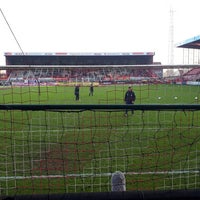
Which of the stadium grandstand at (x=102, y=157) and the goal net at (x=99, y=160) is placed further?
the goal net at (x=99, y=160)

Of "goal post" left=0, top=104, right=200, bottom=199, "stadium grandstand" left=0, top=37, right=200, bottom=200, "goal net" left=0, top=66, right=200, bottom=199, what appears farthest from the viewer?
"goal net" left=0, top=66, right=200, bottom=199

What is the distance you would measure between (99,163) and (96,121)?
Answer: 678cm

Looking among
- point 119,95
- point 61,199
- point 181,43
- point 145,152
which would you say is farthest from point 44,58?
point 61,199

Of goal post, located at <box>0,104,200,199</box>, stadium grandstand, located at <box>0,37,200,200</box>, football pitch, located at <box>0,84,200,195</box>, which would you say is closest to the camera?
stadium grandstand, located at <box>0,37,200,200</box>

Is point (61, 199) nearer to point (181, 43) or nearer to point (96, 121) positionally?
point (96, 121)

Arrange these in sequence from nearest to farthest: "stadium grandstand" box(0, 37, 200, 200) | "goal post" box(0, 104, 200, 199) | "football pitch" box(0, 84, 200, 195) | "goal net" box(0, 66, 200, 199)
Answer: "stadium grandstand" box(0, 37, 200, 200) < "goal post" box(0, 104, 200, 199) < "goal net" box(0, 66, 200, 199) < "football pitch" box(0, 84, 200, 195)

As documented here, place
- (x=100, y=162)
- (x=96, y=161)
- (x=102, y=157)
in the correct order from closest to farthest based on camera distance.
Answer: (x=100, y=162)
(x=96, y=161)
(x=102, y=157)

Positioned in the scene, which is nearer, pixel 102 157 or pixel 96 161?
pixel 96 161

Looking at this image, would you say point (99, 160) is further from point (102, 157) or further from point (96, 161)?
point (102, 157)

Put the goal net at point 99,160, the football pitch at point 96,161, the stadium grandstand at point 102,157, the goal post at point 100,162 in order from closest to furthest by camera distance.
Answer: the stadium grandstand at point 102,157 < the goal post at point 100,162 < the goal net at point 99,160 < the football pitch at point 96,161

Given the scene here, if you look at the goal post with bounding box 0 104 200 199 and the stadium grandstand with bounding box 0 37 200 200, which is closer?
the stadium grandstand with bounding box 0 37 200 200

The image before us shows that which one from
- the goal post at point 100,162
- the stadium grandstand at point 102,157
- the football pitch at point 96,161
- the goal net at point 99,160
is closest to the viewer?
the stadium grandstand at point 102,157

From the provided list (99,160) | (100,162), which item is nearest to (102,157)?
(99,160)

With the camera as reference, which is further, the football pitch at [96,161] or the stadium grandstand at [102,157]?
the football pitch at [96,161]
